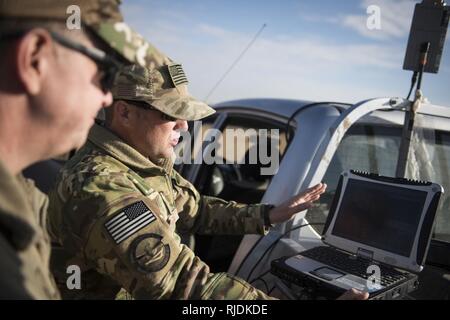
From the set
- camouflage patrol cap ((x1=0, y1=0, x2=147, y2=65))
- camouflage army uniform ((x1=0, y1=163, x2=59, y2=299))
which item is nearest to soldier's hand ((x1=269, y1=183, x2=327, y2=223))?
camouflage patrol cap ((x1=0, y1=0, x2=147, y2=65))

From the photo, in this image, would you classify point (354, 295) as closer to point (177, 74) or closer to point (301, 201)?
point (301, 201)

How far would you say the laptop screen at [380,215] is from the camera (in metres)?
1.78

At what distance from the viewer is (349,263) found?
187cm

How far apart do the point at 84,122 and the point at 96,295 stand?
97 centimetres

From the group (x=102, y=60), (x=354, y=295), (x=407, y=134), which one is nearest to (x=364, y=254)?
(x=354, y=295)

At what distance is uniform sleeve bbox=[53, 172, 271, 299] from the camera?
145cm

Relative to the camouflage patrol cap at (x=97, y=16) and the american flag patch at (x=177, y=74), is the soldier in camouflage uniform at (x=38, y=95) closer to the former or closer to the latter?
the camouflage patrol cap at (x=97, y=16)

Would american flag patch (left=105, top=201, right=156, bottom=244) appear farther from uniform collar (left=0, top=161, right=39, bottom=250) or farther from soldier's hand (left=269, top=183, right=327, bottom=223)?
soldier's hand (left=269, top=183, right=327, bottom=223)

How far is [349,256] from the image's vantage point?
1.95 meters

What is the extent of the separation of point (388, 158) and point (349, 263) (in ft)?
3.28
